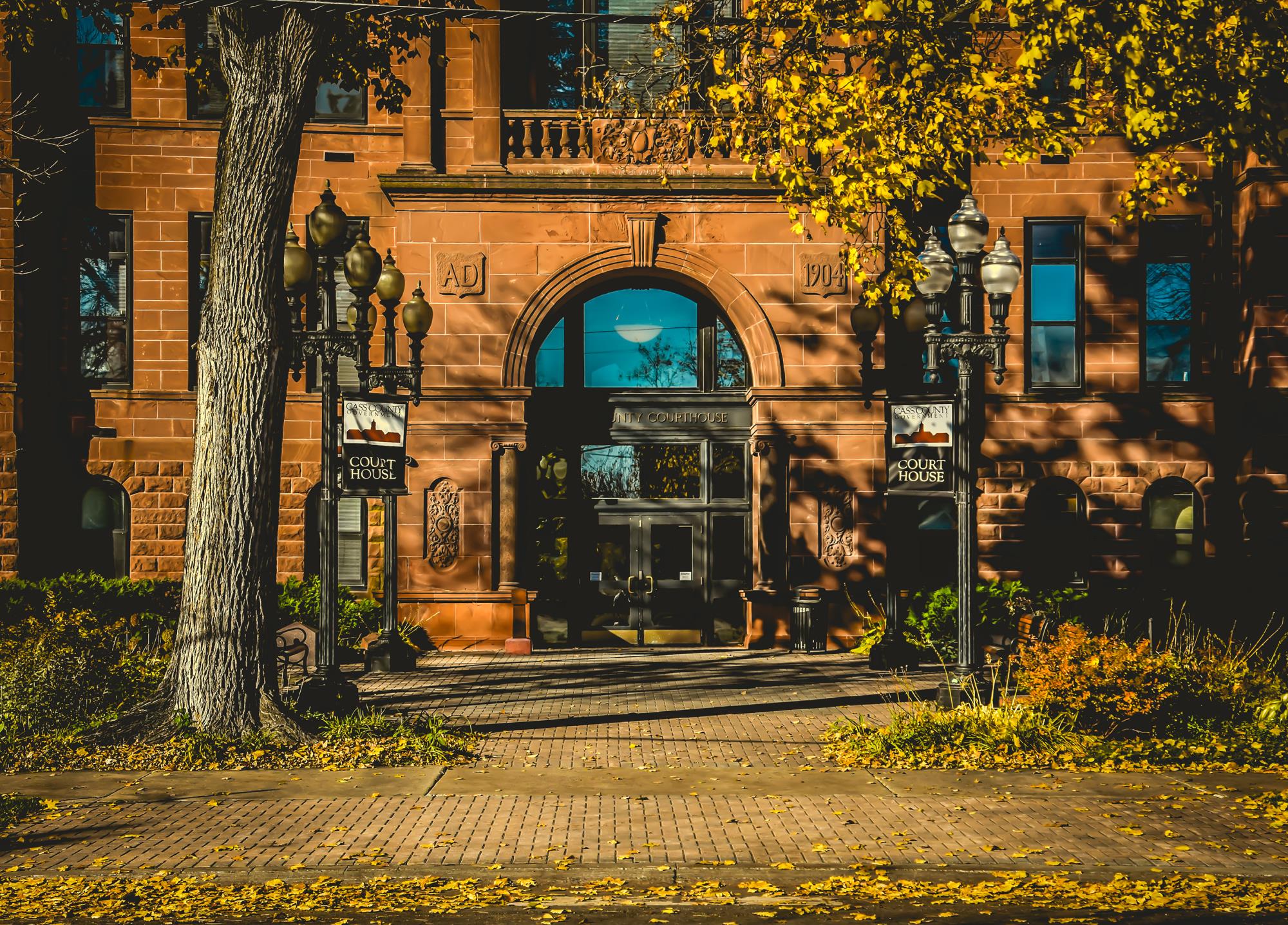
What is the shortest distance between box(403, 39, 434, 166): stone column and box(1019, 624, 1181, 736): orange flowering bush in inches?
508

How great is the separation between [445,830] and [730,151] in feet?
45.7

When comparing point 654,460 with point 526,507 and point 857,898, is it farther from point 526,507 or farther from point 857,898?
point 857,898

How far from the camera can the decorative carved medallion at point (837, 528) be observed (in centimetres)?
1928

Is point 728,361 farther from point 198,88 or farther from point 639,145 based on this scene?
point 198,88

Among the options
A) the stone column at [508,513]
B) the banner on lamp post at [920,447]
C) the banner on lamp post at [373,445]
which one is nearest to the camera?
the banner on lamp post at [373,445]

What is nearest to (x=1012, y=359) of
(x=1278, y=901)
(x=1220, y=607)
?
(x=1220, y=607)

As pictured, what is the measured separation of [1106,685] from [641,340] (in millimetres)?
11581

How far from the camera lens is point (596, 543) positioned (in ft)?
66.0

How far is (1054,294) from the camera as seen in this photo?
67.1 feet

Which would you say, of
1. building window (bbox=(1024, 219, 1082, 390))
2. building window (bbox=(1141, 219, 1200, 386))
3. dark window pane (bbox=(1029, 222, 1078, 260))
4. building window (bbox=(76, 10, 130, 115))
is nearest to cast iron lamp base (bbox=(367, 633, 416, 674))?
building window (bbox=(76, 10, 130, 115))

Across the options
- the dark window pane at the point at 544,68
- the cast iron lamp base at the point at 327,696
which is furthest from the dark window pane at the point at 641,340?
the cast iron lamp base at the point at 327,696

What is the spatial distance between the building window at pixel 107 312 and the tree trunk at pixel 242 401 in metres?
10.4

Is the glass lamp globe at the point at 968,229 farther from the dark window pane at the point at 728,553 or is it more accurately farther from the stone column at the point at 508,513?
the stone column at the point at 508,513

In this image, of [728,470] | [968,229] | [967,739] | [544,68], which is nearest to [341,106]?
[544,68]
